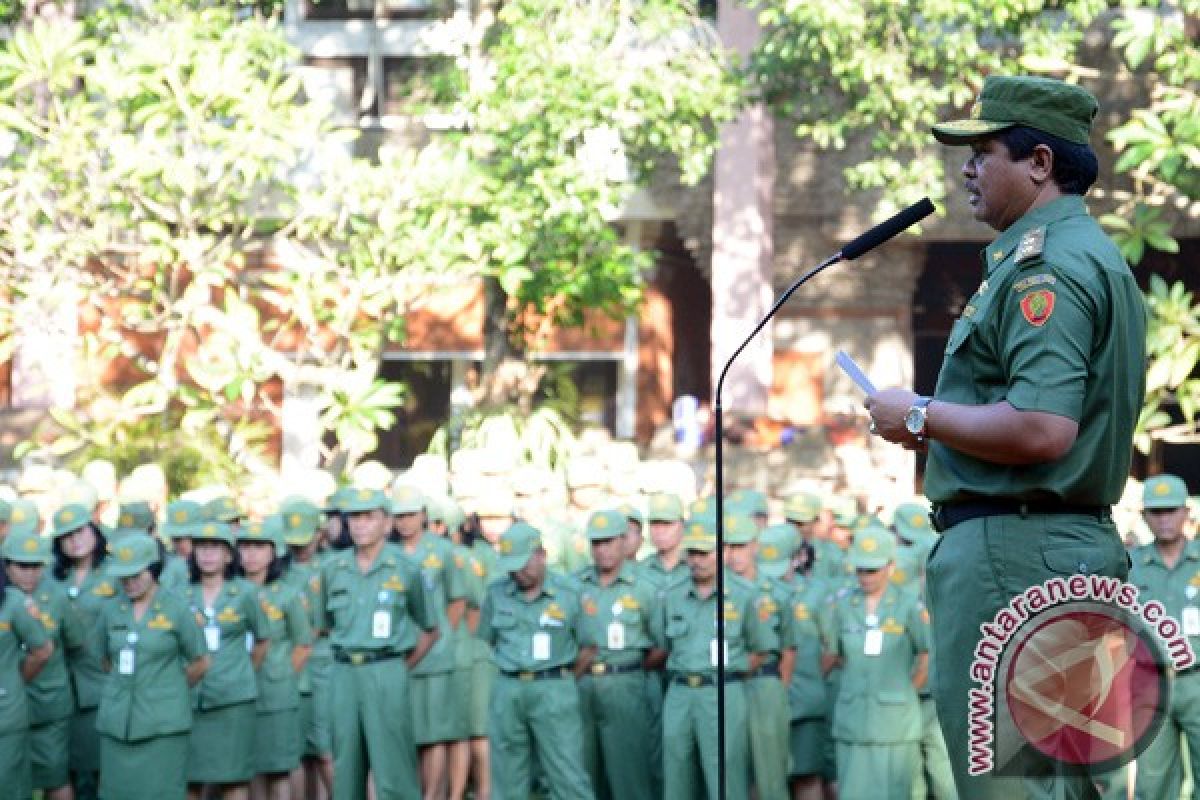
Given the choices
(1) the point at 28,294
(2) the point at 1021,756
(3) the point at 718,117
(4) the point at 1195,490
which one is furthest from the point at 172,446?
(2) the point at 1021,756

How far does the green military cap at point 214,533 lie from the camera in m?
11.4

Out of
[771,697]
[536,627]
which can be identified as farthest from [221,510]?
[771,697]

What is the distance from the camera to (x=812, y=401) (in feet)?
66.9

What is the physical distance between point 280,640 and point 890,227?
8036mm

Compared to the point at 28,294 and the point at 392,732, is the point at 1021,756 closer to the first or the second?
the point at 392,732

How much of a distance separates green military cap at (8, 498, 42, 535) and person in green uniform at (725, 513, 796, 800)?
12.1 feet

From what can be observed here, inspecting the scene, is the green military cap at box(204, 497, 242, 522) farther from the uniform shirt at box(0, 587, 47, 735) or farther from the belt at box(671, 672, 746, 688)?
the belt at box(671, 672, 746, 688)

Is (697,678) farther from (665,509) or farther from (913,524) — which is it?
(913,524)

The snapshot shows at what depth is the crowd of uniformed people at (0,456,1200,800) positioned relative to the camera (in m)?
11.0

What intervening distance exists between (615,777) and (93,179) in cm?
591

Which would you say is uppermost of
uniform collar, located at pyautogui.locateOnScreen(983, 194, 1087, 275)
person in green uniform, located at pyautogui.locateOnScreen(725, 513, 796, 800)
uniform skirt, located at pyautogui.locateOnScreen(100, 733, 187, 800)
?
uniform collar, located at pyautogui.locateOnScreen(983, 194, 1087, 275)

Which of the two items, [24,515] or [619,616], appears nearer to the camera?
[619,616]

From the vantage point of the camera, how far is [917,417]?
4145 millimetres

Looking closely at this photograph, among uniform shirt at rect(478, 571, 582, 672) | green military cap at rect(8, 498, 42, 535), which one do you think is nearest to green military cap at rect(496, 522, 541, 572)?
uniform shirt at rect(478, 571, 582, 672)
